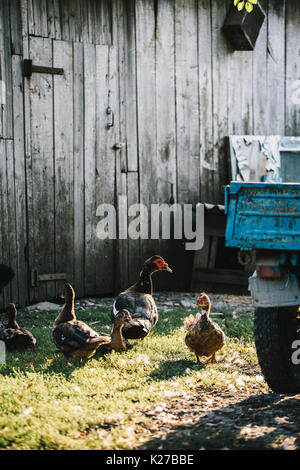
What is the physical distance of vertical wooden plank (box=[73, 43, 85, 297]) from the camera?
9492mm

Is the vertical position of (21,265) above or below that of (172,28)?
below

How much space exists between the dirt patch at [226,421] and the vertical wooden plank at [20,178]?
401 centimetres

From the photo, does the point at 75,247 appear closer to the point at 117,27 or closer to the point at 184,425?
the point at 117,27

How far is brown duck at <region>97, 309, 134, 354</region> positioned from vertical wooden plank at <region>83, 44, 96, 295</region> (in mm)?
3211

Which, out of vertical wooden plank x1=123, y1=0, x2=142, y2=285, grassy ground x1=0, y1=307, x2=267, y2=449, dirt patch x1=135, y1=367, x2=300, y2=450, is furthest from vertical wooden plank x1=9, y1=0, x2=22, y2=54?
dirt patch x1=135, y1=367, x2=300, y2=450

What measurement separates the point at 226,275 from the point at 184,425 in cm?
557

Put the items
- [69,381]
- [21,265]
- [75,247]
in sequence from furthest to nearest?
[75,247], [21,265], [69,381]

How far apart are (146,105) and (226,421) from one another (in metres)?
6.25

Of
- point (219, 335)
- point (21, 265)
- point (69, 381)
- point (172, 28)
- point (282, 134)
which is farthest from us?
point (282, 134)

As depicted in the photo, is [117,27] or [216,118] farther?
[216,118]

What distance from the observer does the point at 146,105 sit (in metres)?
10.2

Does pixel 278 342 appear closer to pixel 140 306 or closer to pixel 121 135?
pixel 140 306

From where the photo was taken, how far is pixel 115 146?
32.5 ft

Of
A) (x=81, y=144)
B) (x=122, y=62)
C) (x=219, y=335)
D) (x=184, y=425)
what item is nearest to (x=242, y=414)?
(x=184, y=425)
